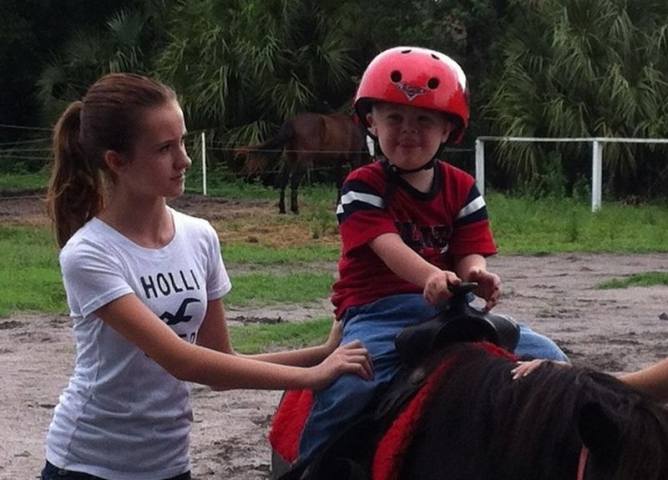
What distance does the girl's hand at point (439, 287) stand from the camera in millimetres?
2594

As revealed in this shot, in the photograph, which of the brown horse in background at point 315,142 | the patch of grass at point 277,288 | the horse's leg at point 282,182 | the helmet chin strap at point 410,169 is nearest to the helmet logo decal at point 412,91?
the helmet chin strap at point 410,169

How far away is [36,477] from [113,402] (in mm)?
2936

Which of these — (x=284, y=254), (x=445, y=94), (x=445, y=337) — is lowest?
(x=284, y=254)

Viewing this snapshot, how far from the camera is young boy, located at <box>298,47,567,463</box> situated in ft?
9.09

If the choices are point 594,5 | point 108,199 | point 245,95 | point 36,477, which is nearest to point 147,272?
point 108,199

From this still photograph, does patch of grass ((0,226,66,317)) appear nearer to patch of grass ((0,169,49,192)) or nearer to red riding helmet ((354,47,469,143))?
red riding helmet ((354,47,469,143))

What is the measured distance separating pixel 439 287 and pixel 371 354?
0.24 meters

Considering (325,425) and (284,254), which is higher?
(325,425)

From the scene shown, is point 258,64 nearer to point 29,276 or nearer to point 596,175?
point 596,175

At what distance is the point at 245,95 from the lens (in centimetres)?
2327

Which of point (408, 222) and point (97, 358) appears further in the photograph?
point (408, 222)

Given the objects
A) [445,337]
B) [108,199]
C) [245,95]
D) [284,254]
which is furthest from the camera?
[245,95]

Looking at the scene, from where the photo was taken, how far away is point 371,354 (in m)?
2.74

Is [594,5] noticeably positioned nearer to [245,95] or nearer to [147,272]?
[245,95]
